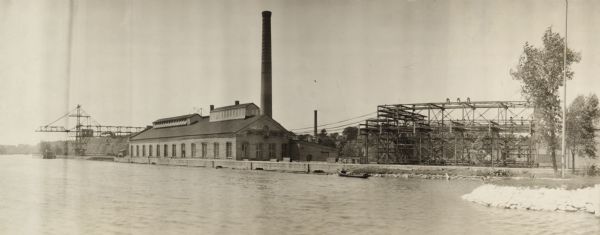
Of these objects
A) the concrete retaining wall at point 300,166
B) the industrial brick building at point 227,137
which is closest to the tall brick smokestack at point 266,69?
the industrial brick building at point 227,137

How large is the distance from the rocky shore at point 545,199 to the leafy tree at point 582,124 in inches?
409

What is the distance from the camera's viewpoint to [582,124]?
31.0 metres

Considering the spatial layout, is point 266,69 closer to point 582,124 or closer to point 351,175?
point 351,175

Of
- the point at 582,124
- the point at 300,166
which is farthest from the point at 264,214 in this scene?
the point at 300,166

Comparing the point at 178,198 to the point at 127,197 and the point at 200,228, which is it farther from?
the point at 200,228

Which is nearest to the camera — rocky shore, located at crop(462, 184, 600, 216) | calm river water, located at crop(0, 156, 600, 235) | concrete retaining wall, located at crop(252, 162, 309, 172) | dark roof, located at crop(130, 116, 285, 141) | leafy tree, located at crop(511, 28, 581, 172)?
calm river water, located at crop(0, 156, 600, 235)

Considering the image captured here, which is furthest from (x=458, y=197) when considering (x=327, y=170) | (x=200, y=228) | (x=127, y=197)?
(x=327, y=170)

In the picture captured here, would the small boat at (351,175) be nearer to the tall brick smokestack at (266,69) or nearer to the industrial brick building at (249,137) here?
the industrial brick building at (249,137)

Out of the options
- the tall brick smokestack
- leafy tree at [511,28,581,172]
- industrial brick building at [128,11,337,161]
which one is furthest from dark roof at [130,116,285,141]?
leafy tree at [511,28,581,172]

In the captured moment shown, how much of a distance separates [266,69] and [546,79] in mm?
35465

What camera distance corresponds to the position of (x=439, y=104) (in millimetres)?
47688

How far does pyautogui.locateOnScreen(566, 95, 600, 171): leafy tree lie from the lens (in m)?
30.7

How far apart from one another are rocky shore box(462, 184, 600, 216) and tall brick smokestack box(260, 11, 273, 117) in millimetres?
39084

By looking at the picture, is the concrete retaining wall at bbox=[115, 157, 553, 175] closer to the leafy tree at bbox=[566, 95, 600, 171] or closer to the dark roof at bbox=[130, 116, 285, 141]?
the leafy tree at bbox=[566, 95, 600, 171]
